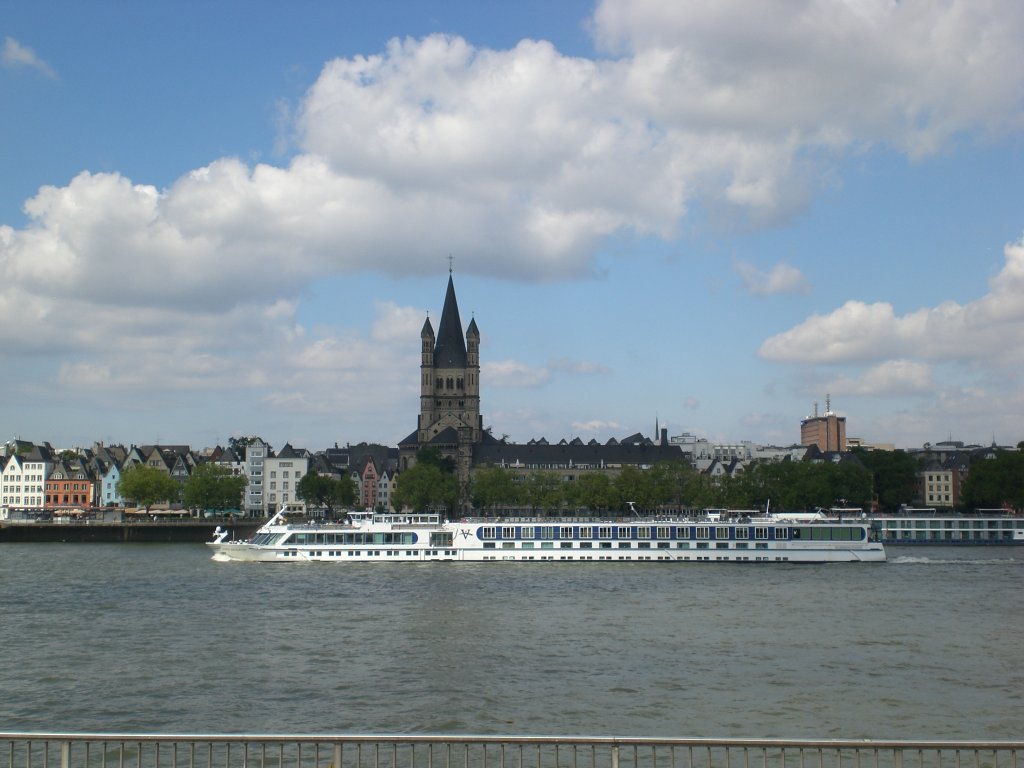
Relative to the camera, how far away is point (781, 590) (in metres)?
68.5

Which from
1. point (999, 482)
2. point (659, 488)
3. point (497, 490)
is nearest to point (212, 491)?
point (497, 490)

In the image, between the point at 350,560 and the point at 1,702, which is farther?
the point at 350,560

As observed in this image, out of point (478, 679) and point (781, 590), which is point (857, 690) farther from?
point (781, 590)

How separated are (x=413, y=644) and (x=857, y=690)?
55.8ft

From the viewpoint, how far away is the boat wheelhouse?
306ft

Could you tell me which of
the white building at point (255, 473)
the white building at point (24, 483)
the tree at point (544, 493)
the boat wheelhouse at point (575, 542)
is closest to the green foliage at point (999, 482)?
the tree at point (544, 493)

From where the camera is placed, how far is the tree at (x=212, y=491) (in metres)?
162

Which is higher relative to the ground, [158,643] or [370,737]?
[370,737]

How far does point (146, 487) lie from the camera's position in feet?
546

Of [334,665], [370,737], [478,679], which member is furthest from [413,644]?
[370,737]

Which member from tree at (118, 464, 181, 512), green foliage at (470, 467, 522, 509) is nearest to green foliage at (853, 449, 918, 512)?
green foliage at (470, 467, 522, 509)

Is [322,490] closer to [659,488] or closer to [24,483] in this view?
[24,483]

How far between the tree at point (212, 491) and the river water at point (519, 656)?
8639 cm

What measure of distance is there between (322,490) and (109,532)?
43582 millimetres
